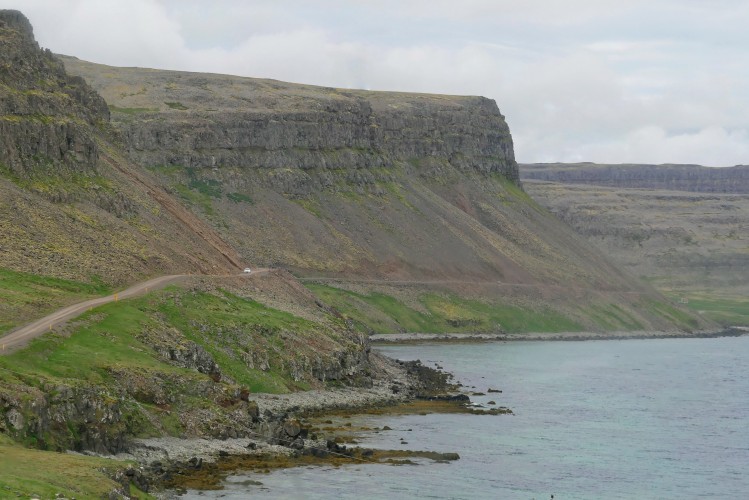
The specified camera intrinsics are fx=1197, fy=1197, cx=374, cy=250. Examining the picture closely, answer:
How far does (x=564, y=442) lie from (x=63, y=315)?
36873mm

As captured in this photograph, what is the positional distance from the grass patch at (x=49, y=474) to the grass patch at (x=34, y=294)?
844 inches

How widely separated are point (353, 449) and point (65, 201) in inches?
1796

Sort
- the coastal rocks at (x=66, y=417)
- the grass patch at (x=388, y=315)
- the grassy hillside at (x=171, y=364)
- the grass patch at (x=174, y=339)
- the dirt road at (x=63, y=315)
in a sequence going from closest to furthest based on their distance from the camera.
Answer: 1. the coastal rocks at (x=66, y=417)
2. the grassy hillside at (x=171, y=364)
3. the grass patch at (x=174, y=339)
4. the dirt road at (x=63, y=315)
5. the grass patch at (x=388, y=315)

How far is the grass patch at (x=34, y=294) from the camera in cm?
7925

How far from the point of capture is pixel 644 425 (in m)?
100

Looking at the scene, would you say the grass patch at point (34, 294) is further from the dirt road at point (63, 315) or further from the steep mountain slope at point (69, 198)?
the steep mountain slope at point (69, 198)

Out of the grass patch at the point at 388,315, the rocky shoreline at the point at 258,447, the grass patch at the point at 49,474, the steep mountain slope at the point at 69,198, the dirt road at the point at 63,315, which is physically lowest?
the grass patch at the point at 388,315

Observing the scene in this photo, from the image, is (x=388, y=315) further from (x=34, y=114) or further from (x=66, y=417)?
(x=66, y=417)

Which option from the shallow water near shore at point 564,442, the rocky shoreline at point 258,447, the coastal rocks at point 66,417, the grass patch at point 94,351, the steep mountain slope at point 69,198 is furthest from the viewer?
the steep mountain slope at point 69,198

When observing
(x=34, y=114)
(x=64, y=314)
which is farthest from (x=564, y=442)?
(x=34, y=114)

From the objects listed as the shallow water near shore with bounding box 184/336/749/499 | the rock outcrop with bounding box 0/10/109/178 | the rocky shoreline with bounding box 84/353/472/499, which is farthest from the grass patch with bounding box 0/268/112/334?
the shallow water near shore with bounding box 184/336/749/499

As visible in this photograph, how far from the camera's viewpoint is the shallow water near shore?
2655 inches

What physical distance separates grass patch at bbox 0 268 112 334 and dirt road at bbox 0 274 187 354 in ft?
3.06

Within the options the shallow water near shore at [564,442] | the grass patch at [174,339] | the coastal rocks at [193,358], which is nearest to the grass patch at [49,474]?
the shallow water near shore at [564,442]
